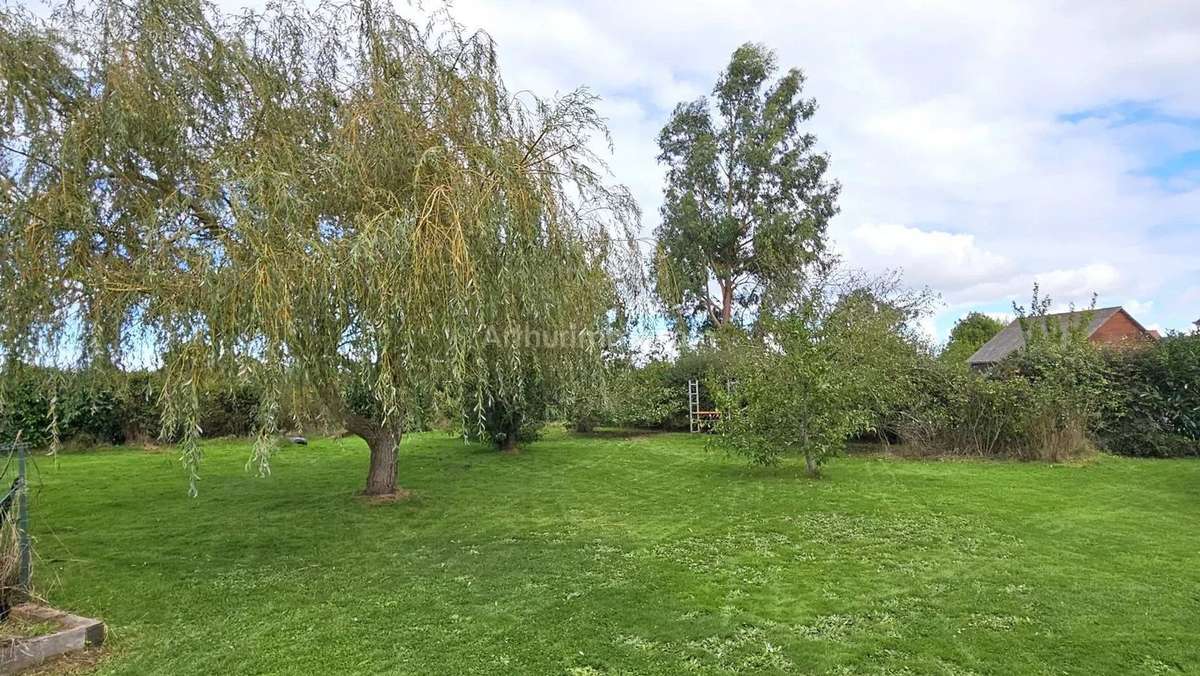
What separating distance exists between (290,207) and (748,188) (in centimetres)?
1959

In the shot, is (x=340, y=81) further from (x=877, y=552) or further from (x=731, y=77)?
(x=731, y=77)

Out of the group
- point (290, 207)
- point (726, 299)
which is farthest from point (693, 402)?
point (290, 207)

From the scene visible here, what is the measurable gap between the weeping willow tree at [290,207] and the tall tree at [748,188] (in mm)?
16048

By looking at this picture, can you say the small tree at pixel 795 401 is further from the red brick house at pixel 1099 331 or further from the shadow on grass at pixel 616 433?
the red brick house at pixel 1099 331

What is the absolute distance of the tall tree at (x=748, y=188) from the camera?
21688 millimetres

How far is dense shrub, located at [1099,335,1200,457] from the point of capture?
11281 millimetres

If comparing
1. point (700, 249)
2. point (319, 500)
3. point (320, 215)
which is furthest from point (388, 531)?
point (700, 249)

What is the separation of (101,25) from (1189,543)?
9654 millimetres

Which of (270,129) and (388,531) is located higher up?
(270,129)

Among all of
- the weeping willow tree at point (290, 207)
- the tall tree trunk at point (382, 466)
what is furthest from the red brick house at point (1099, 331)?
the weeping willow tree at point (290, 207)

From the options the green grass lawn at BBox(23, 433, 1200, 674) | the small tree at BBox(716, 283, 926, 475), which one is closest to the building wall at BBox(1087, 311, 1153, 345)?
the green grass lawn at BBox(23, 433, 1200, 674)

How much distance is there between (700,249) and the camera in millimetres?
22031

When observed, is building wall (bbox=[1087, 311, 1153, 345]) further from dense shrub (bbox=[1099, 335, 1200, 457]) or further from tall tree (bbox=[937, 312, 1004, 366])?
dense shrub (bbox=[1099, 335, 1200, 457])

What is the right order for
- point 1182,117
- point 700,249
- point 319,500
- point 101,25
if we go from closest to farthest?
point 101,25
point 319,500
point 1182,117
point 700,249
